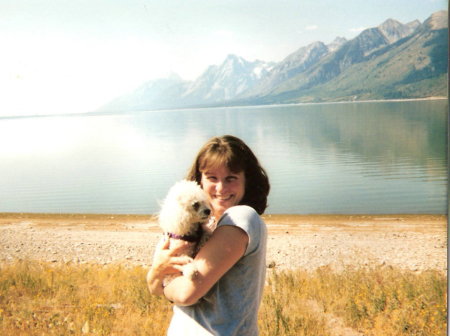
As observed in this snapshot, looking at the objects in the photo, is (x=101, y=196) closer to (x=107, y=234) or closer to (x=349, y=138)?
(x=107, y=234)

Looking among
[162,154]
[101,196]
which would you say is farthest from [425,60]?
[101,196]

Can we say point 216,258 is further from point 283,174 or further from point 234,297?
point 283,174

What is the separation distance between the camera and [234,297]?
1.61 metres

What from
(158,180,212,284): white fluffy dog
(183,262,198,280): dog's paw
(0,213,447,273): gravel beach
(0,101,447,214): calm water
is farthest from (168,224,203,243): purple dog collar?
(0,101,447,214): calm water

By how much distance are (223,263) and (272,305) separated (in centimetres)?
352

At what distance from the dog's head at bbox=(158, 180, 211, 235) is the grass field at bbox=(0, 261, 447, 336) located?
2.76 meters

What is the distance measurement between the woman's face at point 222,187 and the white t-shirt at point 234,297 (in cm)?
29

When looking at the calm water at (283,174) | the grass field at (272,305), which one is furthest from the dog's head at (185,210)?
the calm water at (283,174)

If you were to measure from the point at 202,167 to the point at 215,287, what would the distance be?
0.56 metres

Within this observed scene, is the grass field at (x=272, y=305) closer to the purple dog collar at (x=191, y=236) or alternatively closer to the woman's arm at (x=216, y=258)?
the purple dog collar at (x=191, y=236)

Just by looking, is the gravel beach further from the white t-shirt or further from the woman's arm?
the woman's arm

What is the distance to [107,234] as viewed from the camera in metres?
13.1

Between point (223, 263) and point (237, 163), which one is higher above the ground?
point (237, 163)

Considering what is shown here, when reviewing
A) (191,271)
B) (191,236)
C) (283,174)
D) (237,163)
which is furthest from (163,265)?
(283,174)
